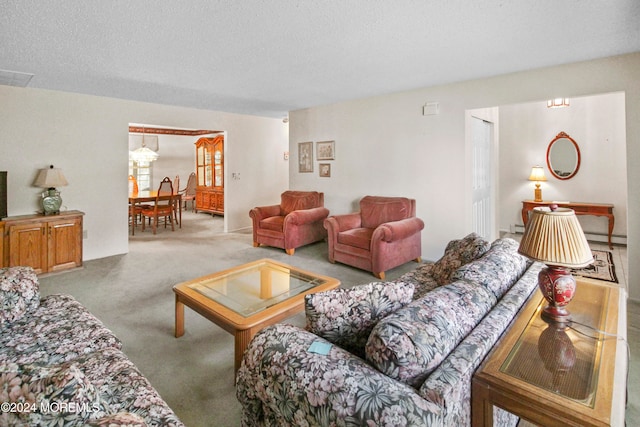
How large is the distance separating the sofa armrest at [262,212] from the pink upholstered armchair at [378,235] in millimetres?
1492

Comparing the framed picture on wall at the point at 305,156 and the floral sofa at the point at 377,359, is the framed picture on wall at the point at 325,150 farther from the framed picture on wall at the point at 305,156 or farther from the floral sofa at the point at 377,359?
the floral sofa at the point at 377,359

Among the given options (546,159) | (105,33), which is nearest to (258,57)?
(105,33)

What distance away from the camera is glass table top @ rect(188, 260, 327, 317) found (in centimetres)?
225

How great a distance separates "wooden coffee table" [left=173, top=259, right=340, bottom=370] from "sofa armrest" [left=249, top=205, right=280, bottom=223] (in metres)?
2.31

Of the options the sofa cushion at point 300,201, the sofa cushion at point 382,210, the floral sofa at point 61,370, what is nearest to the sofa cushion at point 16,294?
the floral sofa at point 61,370

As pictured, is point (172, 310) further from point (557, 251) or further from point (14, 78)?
point (14, 78)

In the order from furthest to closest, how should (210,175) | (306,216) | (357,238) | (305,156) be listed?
1. (210,175)
2. (305,156)
3. (306,216)
4. (357,238)

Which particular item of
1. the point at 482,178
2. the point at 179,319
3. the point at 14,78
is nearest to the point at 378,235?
the point at 482,178

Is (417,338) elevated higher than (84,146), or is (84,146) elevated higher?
(84,146)

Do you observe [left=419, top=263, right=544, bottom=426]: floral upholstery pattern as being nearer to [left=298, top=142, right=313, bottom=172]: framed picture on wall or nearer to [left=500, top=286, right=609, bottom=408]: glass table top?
[left=500, top=286, right=609, bottom=408]: glass table top

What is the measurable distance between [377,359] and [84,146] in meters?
5.18

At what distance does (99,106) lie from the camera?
4.74 metres

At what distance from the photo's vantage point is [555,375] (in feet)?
3.67

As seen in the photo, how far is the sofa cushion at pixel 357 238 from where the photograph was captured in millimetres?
3980
